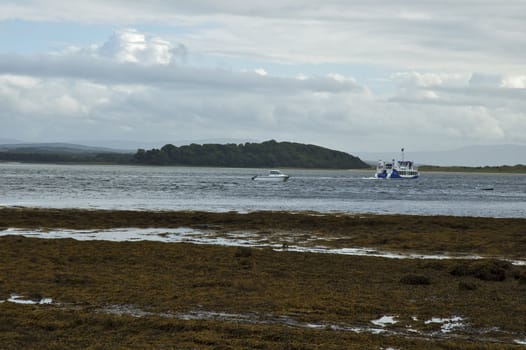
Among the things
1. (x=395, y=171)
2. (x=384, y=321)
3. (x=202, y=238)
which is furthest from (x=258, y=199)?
(x=395, y=171)

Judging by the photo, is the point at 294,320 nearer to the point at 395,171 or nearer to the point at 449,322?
the point at 449,322

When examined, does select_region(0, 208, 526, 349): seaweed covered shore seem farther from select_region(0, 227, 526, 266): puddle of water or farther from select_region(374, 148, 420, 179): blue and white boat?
select_region(374, 148, 420, 179): blue and white boat

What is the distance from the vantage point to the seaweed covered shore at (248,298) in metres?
11.6

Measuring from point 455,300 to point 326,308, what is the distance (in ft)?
10.3

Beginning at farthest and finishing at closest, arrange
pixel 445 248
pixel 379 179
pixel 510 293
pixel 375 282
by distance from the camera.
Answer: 1. pixel 379 179
2. pixel 445 248
3. pixel 375 282
4. pixel 510 293

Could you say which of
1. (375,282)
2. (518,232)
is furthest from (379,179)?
(375,282)

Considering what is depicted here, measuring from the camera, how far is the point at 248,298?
49.1ft

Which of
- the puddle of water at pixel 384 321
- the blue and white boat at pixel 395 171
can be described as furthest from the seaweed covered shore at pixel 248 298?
the blue and white boat at pixel 395 171

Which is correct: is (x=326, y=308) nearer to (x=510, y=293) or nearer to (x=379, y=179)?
(x=510, y=293)

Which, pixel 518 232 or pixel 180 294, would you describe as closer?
pixel 180 294

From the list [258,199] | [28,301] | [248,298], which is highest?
[248,298]

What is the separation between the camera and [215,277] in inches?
702

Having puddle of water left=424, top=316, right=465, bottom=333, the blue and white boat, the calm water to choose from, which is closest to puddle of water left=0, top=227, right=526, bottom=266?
puddle of water left=424, top=316, right=465, bottom=333

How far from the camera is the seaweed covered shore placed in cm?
1159
